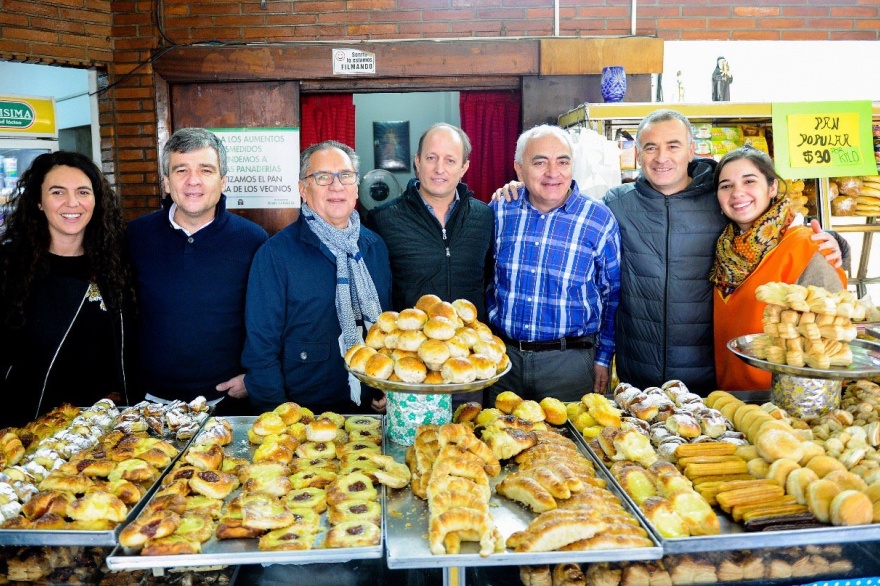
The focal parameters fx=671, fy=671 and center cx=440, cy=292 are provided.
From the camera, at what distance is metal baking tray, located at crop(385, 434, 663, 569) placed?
69.4 inches

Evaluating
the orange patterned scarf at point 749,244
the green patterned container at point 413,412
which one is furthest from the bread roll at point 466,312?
the orange patterned scarf at point 749,244

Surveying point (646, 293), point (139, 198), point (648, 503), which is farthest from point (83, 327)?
point (139, 198)

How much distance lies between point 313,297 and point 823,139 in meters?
4.06

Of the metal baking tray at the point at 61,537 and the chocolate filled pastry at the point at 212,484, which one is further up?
the chocolate filled pastry at the point at 212,484

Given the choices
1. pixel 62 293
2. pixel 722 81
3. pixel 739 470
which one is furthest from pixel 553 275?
pixel 722 81

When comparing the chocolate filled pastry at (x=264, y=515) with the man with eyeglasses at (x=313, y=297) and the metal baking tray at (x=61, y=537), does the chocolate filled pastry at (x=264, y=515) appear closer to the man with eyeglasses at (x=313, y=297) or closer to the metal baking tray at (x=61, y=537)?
the metal baking tray at (x=61, y=537)

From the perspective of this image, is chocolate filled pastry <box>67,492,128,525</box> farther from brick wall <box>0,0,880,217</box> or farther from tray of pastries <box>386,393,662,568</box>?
brick wall <box>0,0,880,217</box>

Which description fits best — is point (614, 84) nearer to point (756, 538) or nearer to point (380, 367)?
point (380, 367)

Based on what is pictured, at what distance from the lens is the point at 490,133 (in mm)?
6484

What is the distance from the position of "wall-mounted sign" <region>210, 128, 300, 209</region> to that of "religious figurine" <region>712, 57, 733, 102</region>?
3.63 metres

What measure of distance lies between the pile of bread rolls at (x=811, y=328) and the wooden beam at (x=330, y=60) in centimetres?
A: 391

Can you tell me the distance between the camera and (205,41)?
5.91 meters

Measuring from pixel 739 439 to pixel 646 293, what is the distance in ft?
4.39

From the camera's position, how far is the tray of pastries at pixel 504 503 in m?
1.78
